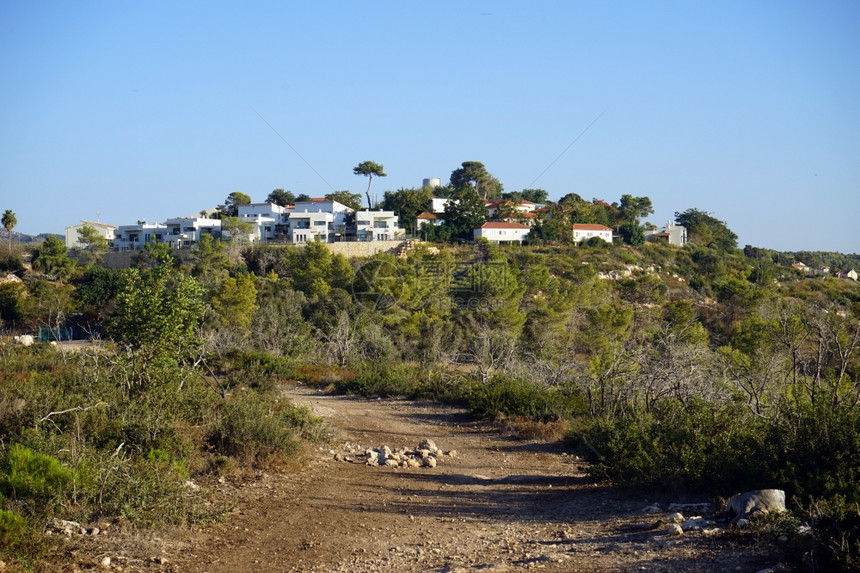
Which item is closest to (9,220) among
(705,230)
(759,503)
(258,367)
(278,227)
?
(278,227)

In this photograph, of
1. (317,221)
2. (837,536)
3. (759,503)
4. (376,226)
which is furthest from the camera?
(317,221)

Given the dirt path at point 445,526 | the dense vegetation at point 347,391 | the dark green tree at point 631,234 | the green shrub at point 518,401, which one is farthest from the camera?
Result: the dark green tree at point 631,234

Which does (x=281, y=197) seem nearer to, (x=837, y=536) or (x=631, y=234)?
(x=631, y=234)

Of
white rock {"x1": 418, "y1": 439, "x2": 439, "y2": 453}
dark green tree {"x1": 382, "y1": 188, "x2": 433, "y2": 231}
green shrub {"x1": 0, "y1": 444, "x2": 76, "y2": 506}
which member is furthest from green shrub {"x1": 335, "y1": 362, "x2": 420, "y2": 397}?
dark green tree {"x1": 382, "y1": 188, "x2": 433, "y2": 231}

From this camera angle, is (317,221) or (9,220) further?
(317,221)

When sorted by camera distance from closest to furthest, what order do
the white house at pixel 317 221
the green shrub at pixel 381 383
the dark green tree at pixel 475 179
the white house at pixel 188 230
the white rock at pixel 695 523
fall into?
the white rock at pixel 695 523 → the green shrub at pixel 381 383 → the white house at pixel 188 230 → the white house at pixel 317 221 → the dark green tree at pixel 475 179

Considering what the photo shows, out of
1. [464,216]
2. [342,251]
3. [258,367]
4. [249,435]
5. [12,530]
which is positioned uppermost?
[464,216]

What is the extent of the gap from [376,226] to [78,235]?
28.3m

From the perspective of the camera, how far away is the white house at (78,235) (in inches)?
2539

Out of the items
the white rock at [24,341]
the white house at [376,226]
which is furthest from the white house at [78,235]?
the white rock at [24,341]

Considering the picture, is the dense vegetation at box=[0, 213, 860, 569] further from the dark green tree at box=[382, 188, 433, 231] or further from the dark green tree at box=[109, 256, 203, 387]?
the dark green tree at box=[382, 188, 433, 231]

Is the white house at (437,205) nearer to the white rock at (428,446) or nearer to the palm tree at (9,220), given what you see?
the palm tree at (9,220)

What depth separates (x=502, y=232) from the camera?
64.2m

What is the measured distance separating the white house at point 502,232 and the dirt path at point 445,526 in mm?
53411
